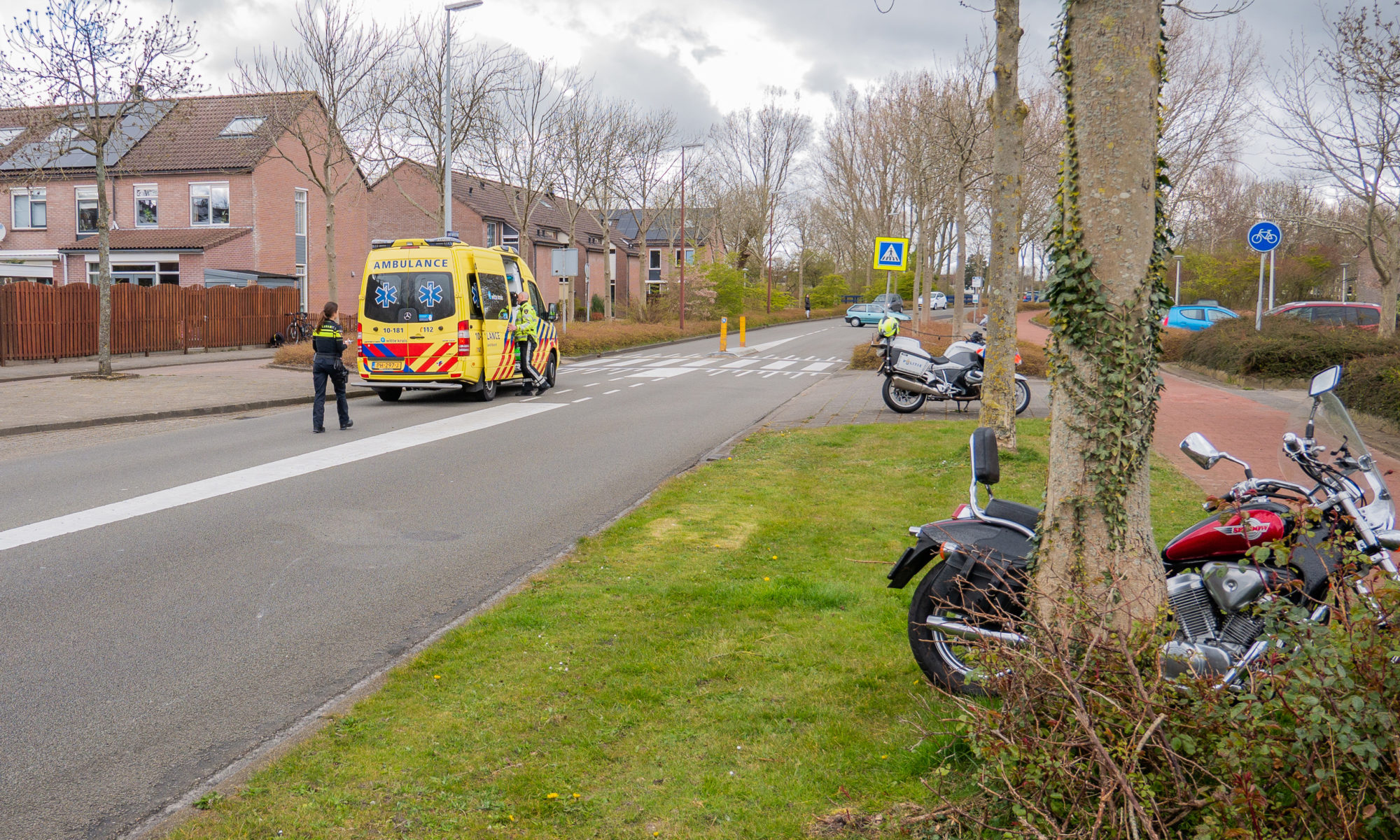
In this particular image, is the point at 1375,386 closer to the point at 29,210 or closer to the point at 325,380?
the point at 325,380

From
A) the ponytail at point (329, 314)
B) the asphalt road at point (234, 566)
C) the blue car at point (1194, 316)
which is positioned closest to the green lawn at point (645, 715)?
the asphalt road at point (234, 566)

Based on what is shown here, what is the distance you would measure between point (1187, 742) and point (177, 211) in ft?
144

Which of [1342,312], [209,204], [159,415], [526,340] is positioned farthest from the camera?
[209,204]

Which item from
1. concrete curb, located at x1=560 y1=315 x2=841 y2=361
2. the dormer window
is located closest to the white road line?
concrete curb, located at x1=560 y1=315 x2=841 y2=361

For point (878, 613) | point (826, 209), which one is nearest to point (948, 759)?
point (878, 613)

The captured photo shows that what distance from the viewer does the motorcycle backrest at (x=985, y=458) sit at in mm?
4098

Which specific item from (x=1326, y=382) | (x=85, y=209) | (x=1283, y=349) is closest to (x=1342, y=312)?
(x=1283, y=349)

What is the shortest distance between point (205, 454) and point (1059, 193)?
10.2 metres

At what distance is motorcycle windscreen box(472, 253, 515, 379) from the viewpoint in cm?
1739

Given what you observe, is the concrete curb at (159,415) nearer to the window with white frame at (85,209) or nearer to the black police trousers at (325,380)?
the black police trousers at (325,380)

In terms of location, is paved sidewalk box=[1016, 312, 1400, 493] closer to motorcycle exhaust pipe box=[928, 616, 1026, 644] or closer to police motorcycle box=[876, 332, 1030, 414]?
motorcycle exhaust pipe box=[928, 616, 1026, 644]

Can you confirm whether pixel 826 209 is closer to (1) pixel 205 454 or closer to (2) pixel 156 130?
(2) pixel 156 130

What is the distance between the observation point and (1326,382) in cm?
388

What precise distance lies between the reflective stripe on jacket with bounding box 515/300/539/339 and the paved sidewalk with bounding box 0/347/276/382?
9.61 metres
